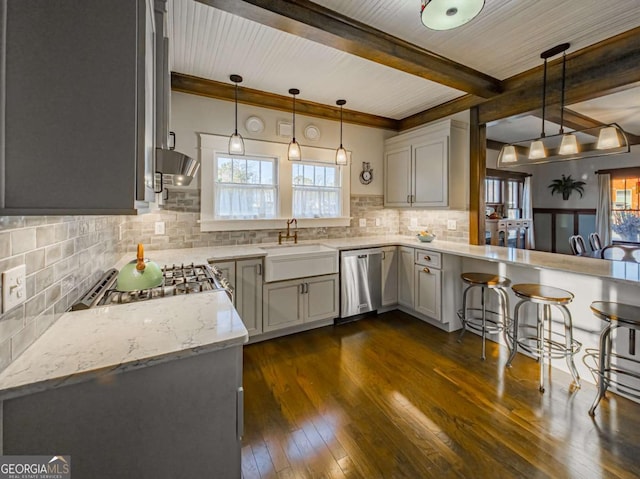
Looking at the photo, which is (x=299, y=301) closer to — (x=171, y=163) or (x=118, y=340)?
(x=171, y=163)

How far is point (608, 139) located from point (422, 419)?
2.40 m

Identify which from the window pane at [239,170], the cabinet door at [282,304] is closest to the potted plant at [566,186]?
the cabinet door at [282,304]

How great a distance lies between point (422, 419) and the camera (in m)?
1.88

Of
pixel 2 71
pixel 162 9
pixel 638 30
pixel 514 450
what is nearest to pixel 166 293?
pixel 2 71

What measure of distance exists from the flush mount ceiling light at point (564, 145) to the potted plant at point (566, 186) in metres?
5.62

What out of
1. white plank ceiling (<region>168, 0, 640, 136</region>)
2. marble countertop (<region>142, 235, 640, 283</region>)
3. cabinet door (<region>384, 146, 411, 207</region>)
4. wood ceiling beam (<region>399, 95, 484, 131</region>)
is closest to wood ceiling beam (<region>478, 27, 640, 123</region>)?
white plank ceiling (<region>168, 0, 640, 136</region>)

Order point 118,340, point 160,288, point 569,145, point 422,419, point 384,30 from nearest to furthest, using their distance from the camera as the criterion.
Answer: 1. point 118,340
2. point 160,288
3. point 422,419
4. point 384,30
5. point 569,145

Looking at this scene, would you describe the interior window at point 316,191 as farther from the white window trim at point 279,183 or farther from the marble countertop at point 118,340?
the marble countertop at point 118,340

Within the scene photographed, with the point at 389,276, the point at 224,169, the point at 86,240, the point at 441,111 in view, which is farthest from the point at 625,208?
the point at 86,240

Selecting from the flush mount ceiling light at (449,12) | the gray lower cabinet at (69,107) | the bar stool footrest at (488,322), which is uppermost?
the flush mount ceiling light at (449,12)

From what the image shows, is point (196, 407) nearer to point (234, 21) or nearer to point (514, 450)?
point (514, 450)

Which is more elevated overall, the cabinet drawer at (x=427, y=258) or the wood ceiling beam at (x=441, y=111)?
the wood ceiling beam at (x=441, y=111)

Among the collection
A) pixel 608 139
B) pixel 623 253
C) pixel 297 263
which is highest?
pixel 608 139

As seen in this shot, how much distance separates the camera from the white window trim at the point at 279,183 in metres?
3.16
